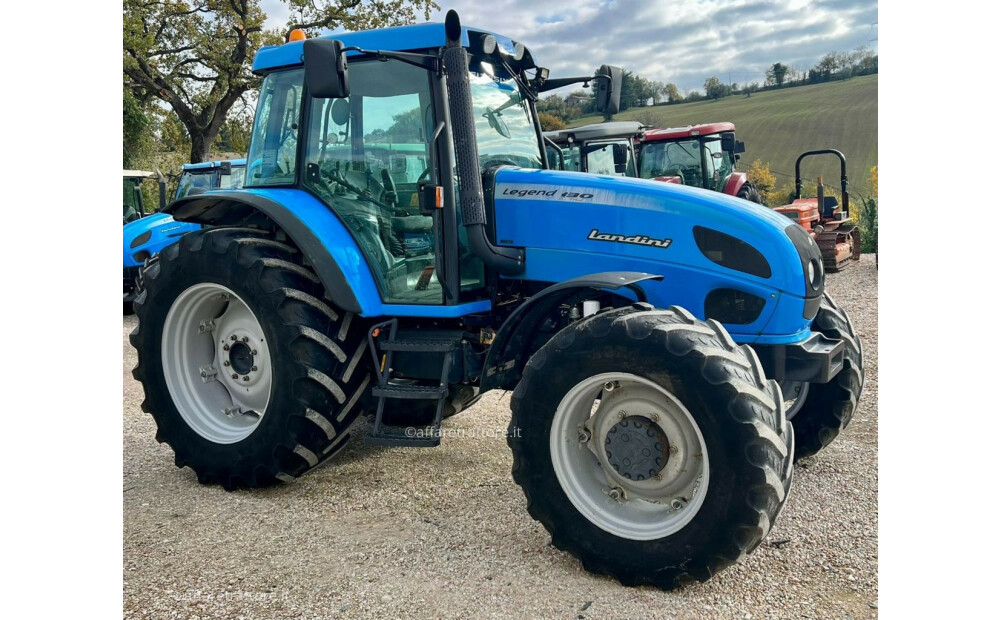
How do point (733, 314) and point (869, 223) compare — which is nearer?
point (733, 314)

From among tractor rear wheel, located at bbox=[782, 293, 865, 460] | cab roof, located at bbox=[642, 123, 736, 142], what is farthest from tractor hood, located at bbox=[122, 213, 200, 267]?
tractor rear wheel, located at bbox=[782, 293, 865, 460]

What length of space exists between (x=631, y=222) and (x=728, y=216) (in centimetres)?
42

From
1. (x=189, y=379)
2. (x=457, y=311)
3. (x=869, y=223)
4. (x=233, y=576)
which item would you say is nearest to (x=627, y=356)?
(x=457, y=311)

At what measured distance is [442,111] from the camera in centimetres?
349

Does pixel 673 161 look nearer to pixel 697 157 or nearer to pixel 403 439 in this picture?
pixel 697 157

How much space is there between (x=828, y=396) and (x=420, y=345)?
84.6 inches

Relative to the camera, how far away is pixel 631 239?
11.0 ft

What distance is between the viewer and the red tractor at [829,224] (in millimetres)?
11844

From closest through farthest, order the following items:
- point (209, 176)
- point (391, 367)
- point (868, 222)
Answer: point (391, 367) → point (209, 176) → point (868, 222)

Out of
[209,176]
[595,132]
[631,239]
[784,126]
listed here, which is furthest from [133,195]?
[784,126]

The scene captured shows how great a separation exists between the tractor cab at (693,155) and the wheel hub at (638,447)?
1043cm

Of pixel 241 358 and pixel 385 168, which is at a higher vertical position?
pixel 385 168

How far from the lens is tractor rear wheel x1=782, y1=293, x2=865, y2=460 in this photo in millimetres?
3781
